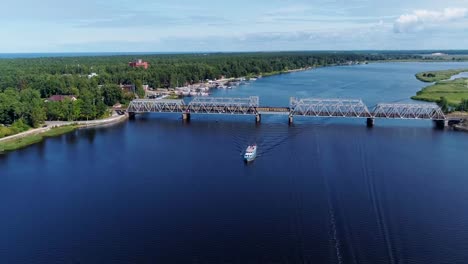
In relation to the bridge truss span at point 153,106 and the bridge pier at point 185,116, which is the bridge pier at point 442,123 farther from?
the bridge truss span at point 153,106

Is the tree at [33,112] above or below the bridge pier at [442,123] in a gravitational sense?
above

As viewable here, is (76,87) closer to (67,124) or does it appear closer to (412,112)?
(67,124)

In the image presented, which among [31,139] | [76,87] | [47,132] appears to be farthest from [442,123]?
[76,87]

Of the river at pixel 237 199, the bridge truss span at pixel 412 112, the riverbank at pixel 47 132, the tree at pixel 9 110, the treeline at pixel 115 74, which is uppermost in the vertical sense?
the treeline at pixel 115 74

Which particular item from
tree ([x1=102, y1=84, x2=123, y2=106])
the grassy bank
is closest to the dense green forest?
tree ([x1=102, y1=84, x2=123, y2=106])

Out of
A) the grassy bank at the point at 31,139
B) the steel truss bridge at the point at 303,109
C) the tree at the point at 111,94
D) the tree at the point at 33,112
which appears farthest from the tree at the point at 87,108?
the tree at the point at 111,94

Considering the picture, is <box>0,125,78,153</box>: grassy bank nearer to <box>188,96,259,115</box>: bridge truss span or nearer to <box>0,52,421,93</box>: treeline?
<box>188,96,259,115</box>: bridge truss span

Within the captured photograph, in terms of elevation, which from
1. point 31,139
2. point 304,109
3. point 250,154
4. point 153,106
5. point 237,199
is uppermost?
point 153,106
